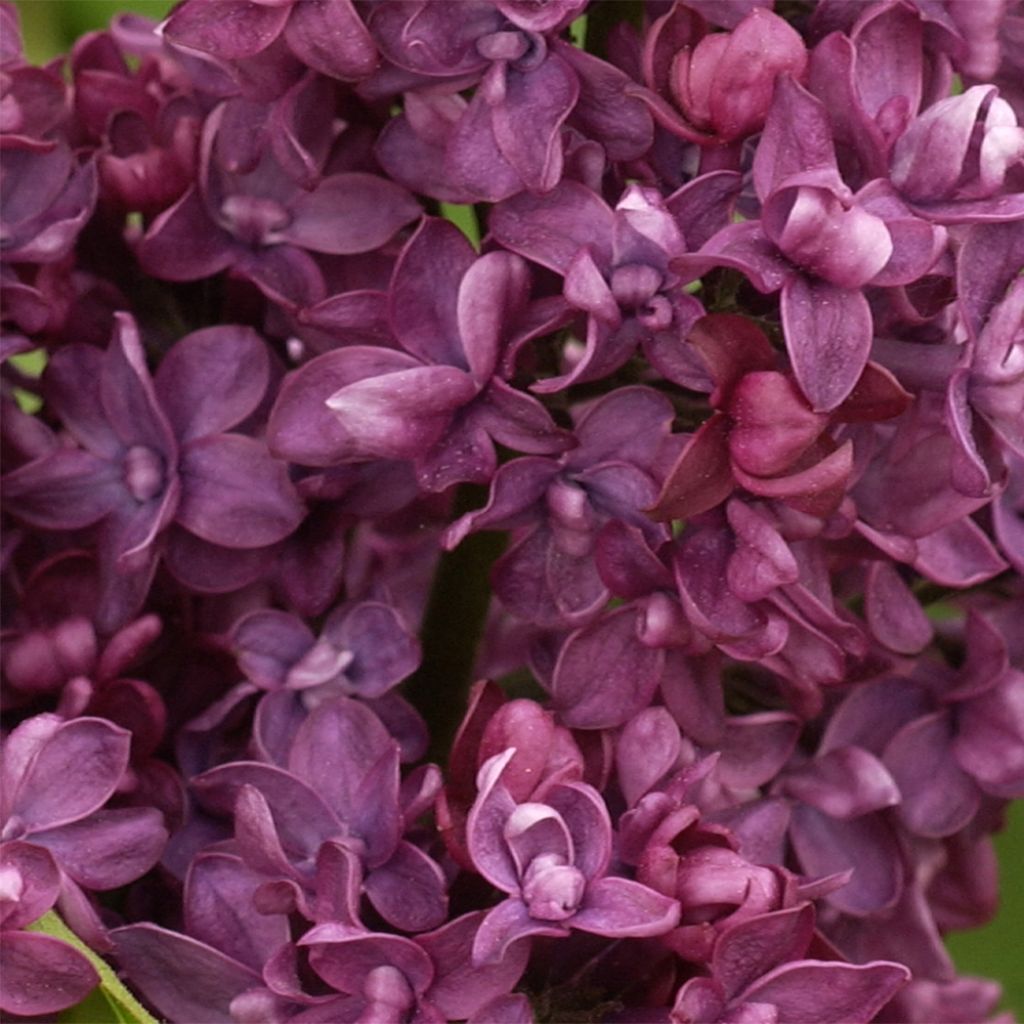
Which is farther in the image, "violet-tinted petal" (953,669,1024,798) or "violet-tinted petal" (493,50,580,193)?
"violet-tinted petal" (953,669,1024,798)

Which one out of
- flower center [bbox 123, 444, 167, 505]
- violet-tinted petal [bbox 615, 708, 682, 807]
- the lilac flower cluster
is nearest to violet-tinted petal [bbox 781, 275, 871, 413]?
the lilac flower cluster

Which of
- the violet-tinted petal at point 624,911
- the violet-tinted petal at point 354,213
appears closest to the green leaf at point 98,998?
the violet-tinted petal at point 624,911

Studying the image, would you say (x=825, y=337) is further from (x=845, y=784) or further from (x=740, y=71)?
(x=845, y=784)

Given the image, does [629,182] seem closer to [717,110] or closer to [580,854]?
[717,110]

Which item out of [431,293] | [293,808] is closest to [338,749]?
[293,808]

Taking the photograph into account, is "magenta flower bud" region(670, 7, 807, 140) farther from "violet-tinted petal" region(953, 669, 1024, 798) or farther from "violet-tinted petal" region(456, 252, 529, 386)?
"violet-tinted petal" region(953, 669, 1024, 798)

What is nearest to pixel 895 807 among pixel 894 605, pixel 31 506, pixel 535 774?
pixel 894 605

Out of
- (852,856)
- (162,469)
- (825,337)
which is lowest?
(852,856)
